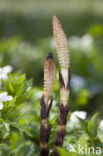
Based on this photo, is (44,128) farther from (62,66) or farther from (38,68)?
(38,68)

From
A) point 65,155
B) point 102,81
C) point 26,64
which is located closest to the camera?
point 65,155

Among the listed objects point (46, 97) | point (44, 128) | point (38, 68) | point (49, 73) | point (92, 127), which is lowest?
point (38, 68)

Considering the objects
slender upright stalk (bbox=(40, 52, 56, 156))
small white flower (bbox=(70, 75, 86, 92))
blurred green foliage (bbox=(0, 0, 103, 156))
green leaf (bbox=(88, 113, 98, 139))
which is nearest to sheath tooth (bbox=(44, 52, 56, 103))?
slender upright stalk (bbox=(40, 52, 56, 156))

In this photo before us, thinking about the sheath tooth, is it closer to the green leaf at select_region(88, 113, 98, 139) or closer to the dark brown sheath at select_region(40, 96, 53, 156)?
the dark brown sheath at select_region(40, 96, 53, 156)

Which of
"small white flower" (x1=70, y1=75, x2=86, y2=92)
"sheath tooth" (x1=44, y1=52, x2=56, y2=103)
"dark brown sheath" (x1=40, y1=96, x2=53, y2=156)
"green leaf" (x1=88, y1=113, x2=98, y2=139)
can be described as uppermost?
"sheath tooth" (x1=44, y1=52, x2=56, y2=103)

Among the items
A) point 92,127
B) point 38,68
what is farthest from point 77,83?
point 92,127

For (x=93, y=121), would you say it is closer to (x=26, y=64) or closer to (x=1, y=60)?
(x=1, y=60)

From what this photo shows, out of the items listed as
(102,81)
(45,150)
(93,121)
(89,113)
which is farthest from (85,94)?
(45,150)

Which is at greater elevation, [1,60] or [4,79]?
[4,79]
